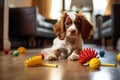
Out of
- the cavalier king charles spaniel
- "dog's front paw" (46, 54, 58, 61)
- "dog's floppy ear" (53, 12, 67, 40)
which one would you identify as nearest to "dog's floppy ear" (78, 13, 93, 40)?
the cavalier king charles spaniel

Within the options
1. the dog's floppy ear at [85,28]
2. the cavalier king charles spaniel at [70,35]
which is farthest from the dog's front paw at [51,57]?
the dog's floppy ear at [85,28]

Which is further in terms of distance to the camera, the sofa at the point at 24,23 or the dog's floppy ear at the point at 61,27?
the sofa at the point at 24,23

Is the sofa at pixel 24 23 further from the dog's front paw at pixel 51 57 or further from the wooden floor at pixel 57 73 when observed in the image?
the wooden floor at pixel 57 73

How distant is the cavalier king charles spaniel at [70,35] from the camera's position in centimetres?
189

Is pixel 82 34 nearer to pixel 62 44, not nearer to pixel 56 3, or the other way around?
pixel 62 44

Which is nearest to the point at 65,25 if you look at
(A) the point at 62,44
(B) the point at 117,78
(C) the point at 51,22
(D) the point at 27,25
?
(A) the point at 62,44

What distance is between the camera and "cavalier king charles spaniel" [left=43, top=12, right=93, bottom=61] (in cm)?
189

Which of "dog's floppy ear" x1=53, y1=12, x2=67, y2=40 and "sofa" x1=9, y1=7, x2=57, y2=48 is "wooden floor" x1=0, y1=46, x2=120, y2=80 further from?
"sofa" x1=9, y1=7, x2=57, y2=48

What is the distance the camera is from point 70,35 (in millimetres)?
1879

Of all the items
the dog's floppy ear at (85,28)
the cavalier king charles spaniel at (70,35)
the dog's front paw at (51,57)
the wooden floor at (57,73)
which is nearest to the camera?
the wooden floor at (57,73)

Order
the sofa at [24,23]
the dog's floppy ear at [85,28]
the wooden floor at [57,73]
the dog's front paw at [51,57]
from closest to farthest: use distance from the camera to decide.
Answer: the wooden floor at [57,73]
the dog's front paw at [51,57]
the dog's floppy ear at [85,28]
the sofa at [24,23]

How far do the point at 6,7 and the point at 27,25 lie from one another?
23.2 inches

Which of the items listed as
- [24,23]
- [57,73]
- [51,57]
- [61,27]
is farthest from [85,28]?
[24,23]

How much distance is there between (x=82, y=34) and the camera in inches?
79.7
